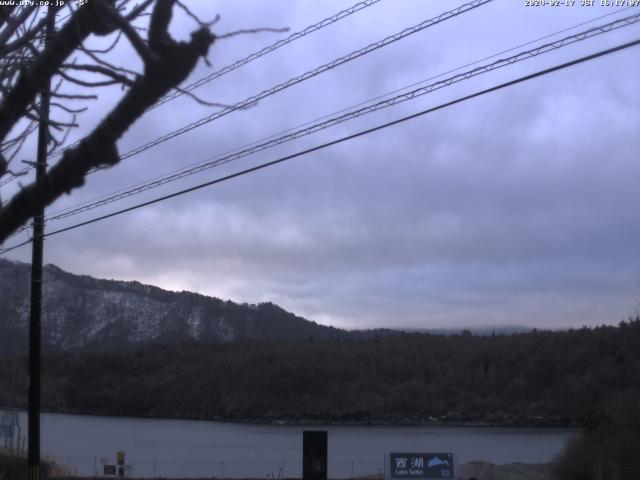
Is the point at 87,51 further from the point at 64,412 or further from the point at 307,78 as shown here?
the point at 64,412

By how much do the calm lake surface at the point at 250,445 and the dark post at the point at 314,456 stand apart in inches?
717

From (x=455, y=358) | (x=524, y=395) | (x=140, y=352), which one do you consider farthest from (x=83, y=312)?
(x=524, y=395)

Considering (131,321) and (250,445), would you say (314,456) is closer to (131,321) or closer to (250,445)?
(250,445)

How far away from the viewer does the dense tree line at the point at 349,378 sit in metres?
85.3

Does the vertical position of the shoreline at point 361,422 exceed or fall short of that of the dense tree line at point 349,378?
it falls short

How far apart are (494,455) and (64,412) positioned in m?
57.9

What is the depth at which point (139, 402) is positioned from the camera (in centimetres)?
10619

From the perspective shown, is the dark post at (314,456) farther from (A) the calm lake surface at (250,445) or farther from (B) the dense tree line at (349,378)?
(B) the dense tree line at (349,378)

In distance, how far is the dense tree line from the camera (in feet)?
280

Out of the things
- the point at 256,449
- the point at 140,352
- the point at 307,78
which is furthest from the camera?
the point at 140,352

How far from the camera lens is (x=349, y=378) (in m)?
104

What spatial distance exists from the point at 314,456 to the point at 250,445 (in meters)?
43.8

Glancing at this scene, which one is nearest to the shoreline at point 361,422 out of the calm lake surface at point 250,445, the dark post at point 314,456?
the calm lake surface at point 250,445

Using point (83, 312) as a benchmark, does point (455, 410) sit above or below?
below
